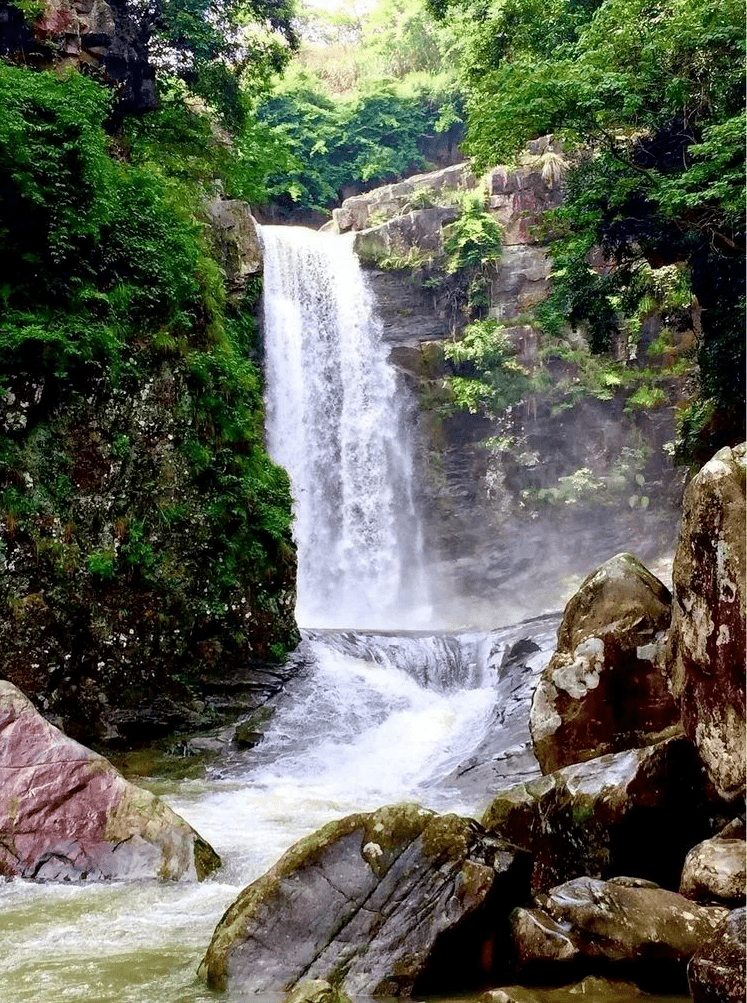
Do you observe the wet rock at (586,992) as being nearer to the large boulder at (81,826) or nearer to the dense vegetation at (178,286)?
the large boulder at (81,826)

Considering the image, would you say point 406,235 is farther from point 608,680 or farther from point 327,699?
point 608,680

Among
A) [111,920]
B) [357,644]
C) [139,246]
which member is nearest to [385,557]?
[357,644]

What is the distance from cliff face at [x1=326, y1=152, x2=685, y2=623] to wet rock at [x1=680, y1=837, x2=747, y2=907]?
64.5 ft

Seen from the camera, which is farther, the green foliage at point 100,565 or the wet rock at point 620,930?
the green foliage at point 100,565

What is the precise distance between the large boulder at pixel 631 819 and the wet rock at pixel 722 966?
1.41 meters

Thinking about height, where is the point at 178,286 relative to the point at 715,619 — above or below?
above

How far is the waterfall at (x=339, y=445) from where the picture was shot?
23.7 metres

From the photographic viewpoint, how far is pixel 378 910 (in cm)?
480

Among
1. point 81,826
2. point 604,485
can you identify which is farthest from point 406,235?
point 81,826

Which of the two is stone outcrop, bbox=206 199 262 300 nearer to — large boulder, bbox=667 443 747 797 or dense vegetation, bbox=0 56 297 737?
dense vegetation, bbox=0 56 297 737

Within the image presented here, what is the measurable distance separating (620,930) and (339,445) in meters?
20.9

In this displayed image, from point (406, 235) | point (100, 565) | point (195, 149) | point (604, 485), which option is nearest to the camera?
point (100, 565)

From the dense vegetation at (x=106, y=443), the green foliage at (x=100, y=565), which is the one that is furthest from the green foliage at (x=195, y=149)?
the green foliage at (x=100, y=565)

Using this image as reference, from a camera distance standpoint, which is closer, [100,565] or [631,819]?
[631,819]
